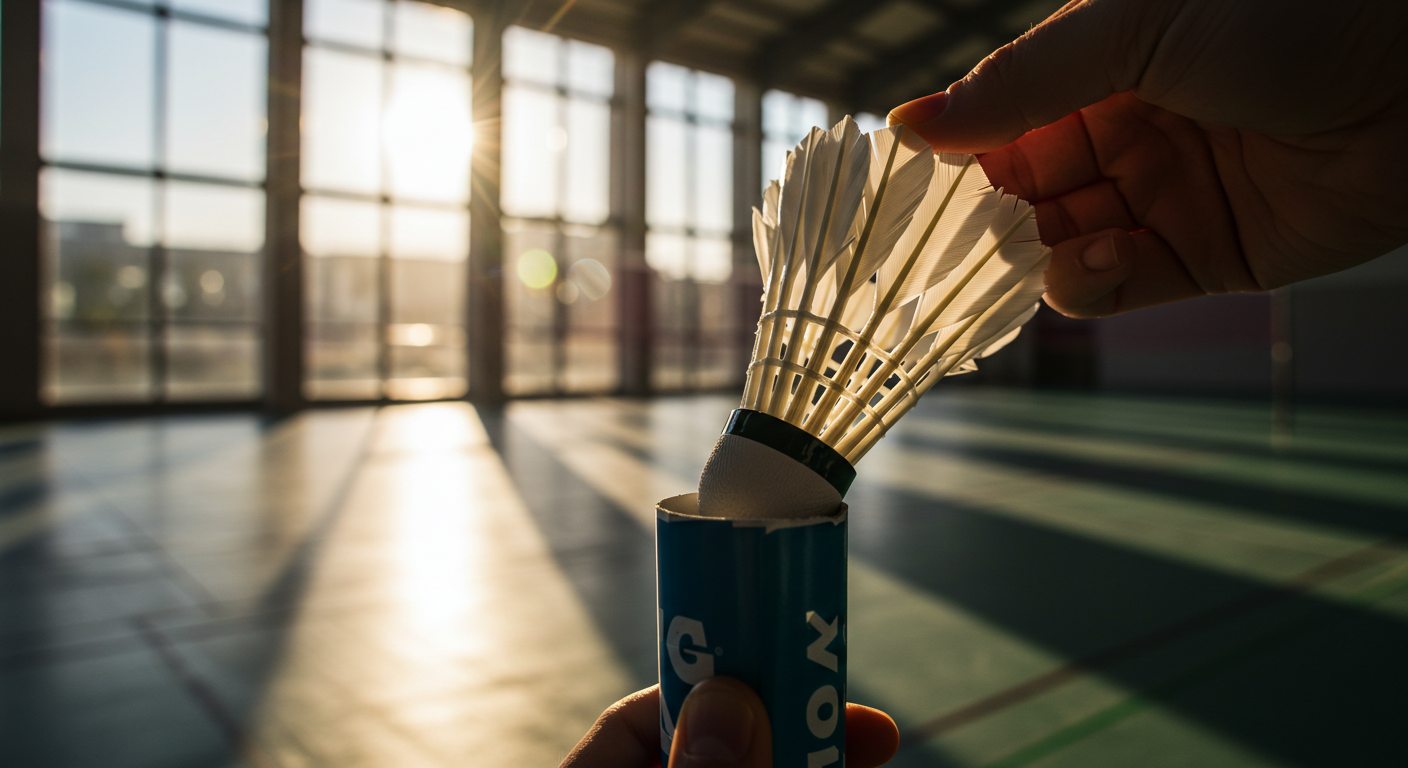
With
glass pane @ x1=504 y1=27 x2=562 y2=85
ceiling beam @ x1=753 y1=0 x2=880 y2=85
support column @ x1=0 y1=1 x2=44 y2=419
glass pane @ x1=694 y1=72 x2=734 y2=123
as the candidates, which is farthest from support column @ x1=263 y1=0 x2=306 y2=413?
ceiling beam @ x1=753 y1=0 x2=880 y2=85

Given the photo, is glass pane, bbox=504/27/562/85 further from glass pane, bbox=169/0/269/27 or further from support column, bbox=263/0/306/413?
glass pane, bbox=169/0/269/27

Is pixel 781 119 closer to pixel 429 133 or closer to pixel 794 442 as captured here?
pixel 429 133

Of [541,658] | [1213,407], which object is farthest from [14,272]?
[1213,407]

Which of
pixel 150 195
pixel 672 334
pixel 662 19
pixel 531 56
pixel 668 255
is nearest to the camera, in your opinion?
pixel 150 195

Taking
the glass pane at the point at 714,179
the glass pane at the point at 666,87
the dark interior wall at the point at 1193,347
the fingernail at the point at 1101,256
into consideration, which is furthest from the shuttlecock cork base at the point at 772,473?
the dark interior wall at the point at 1193,347

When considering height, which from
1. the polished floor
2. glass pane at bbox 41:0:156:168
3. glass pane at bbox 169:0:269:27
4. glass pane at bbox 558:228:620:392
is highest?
glass pane at bbox 169:0:269:27

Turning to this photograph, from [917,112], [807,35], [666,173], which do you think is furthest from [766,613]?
[807,35]

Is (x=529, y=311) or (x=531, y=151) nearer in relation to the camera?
(x=531, y=151)

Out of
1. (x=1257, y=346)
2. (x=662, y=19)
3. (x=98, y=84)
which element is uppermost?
(x=662, y=19)

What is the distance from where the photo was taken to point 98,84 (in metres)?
11.5

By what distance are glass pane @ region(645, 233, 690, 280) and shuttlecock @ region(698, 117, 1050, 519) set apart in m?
16.8

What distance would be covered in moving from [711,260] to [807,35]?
17.4 ft

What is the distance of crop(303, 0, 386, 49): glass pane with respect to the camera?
1323 cm

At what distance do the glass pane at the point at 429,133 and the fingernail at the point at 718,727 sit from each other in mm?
15065
